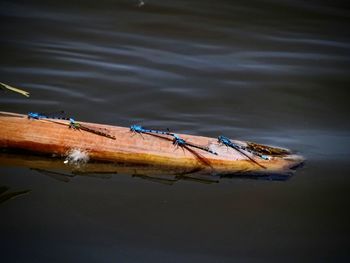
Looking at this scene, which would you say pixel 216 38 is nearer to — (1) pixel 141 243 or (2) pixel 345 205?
(2) pixel 345 205

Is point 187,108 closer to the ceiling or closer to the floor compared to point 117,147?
closer to the ceiling

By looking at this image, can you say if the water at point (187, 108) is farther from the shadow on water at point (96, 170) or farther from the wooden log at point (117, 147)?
the wooden log at point (117, 147)

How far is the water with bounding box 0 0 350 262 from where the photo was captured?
2.20m

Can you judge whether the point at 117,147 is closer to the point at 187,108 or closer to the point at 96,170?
the point at 96,170

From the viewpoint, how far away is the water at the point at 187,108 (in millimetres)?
2197

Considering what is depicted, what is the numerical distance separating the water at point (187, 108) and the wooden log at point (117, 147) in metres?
0.13

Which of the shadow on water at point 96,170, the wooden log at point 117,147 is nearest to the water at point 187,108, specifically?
the shadow on water at point 96,170

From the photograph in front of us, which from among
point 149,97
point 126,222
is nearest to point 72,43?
point 149,97

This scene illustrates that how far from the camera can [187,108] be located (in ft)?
12.7

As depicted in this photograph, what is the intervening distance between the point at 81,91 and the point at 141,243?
219cm

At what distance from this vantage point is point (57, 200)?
2432 mm

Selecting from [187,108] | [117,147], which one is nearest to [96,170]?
[117,147]

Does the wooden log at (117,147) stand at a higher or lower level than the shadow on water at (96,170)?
higher

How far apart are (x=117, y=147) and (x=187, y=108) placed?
1.42 m
